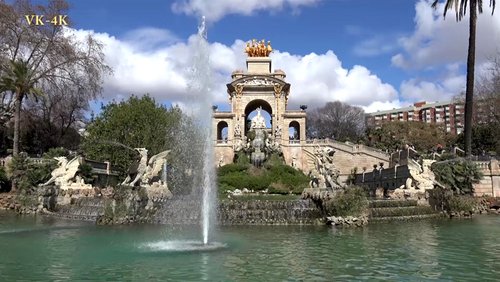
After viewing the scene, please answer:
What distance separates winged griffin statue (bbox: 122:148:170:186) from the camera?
70.2 ft

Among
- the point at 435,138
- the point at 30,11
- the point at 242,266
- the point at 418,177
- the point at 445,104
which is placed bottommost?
the point at 242,266

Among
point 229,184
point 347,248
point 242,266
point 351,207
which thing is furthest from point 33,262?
point 229,184

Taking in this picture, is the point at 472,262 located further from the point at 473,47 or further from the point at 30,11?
the point at 30,11

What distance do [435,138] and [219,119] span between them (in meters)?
34.8

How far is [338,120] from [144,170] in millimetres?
71041

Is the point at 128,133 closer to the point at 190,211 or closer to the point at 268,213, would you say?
the point at 190,211

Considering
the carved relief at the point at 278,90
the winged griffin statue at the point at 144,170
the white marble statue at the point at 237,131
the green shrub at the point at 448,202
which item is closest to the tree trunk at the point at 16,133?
the winged griffin statue at the point at 144,170

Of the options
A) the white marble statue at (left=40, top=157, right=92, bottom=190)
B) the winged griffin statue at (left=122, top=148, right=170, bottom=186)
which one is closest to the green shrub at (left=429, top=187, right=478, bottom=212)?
the winged griffin statue at (left=122, top=148, right=170, bottom=186)

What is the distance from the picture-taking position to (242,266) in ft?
31.7

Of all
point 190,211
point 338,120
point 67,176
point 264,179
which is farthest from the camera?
point 338,120

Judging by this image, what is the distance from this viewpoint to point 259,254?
1112cm

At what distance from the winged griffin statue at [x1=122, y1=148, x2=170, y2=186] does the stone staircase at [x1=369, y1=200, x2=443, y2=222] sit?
10085mm

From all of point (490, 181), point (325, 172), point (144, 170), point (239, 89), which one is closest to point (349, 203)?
point (325, 172)

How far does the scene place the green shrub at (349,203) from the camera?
57.0 feet
